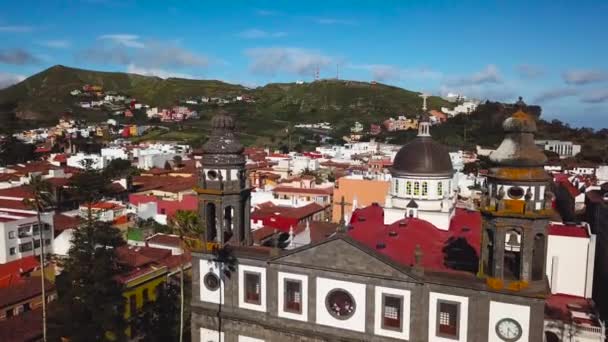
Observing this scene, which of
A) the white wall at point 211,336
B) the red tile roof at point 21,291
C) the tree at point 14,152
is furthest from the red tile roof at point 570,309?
the tree at point 14,152

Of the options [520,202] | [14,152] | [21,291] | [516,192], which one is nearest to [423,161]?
[516,192]

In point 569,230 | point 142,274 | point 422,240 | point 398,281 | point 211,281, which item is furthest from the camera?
point 142,274

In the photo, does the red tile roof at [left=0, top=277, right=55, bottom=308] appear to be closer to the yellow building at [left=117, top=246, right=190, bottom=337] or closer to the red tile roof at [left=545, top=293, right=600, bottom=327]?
the yellow building at [left=117, top=246, right=190, bottom=337]

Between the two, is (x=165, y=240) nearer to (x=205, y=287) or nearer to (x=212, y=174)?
(x=205, y=287)

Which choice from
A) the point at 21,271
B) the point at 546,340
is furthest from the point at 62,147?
the point at 546,340

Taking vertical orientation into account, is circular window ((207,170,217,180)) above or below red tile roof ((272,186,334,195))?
above

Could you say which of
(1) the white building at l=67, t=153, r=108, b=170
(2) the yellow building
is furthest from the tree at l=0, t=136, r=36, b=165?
(2) the yellow building
